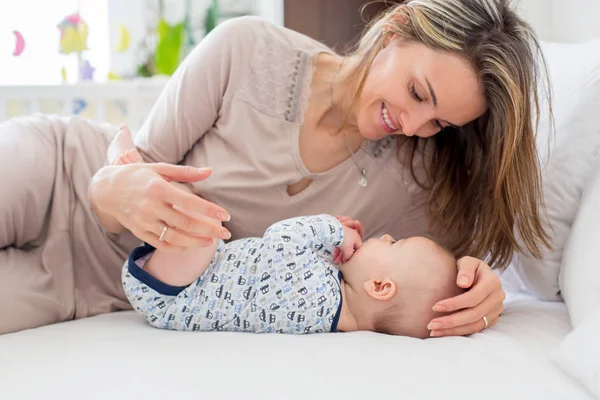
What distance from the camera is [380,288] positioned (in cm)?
121

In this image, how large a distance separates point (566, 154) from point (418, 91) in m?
0.33

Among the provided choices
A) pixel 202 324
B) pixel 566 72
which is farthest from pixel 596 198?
pixel 202 324

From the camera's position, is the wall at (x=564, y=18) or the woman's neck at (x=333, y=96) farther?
the wall at (x=564, y=18)

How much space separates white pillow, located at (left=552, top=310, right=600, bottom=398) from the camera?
880 millimetres

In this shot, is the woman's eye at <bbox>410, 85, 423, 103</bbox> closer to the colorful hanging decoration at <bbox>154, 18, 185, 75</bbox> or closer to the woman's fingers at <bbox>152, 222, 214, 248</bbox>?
the woman's fingers at <bbox>152, 222, 214, 248</bbox>

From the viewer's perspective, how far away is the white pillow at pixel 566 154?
1.37 meters

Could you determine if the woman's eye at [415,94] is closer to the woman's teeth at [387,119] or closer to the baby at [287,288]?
the woman's teeth at [387,119]

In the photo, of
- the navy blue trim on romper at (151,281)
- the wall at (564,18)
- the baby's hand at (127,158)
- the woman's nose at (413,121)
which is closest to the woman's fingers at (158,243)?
the navy blue trim on romper at (151,281)

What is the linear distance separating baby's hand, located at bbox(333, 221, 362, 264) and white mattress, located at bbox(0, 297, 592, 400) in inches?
7.1

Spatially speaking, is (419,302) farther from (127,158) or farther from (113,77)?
(113,77)

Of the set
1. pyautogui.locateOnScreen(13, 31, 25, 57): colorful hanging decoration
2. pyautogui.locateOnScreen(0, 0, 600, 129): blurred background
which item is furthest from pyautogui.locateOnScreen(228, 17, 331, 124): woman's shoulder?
pyautogui.locateOnScreen(13, 31, 25, 57): colorful hanging decoration

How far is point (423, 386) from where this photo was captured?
0.91 metres

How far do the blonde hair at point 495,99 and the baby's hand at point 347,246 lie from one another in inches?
12.6

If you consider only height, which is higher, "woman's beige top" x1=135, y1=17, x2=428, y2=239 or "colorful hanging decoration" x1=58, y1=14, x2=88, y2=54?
"woman's beige top" x1=135, y1=17, x2=428, y2=239
